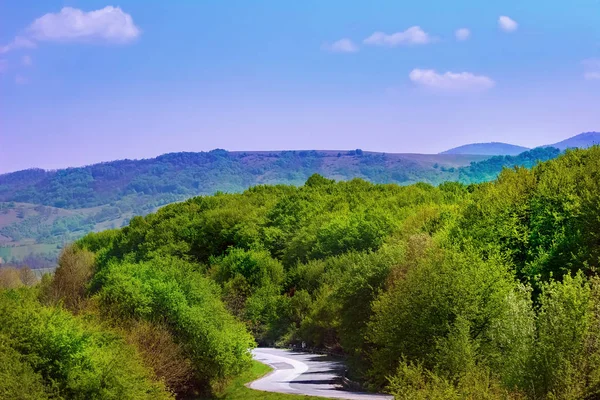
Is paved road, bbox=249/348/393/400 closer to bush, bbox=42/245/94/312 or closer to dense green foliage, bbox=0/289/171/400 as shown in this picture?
dense green foliage, bbox=0/289/171/400

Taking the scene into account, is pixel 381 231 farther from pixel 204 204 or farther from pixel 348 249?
pixel 204 204

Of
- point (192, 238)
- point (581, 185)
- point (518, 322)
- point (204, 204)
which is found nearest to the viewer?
point (518, 322)

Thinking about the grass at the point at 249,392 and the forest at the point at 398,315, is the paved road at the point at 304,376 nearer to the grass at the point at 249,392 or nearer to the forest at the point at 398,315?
the grass at the point at 249,392

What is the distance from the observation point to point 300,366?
8462 cm

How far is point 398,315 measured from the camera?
52.5 metres

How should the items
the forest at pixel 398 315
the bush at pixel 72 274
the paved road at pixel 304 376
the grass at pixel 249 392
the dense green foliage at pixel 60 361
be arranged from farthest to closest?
1. the bush at pixel 72 274
2. the paved road at pixel 304 376
3. the grass at pixel 249 392
4. the dense green foliage at pixel 60 361
5. the forest at pixel 398 315

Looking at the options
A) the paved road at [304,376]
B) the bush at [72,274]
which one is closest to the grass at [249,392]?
the paved road at [304,376]

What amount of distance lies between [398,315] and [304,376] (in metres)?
25.6

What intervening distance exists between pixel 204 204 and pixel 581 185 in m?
106

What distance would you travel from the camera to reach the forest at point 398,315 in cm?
3909

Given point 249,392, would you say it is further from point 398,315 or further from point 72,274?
point 72,274

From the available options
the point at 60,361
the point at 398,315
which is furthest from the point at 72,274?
the point at 398,315

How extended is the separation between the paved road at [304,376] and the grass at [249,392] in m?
0.84

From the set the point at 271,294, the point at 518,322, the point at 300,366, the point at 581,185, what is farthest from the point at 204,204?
the point at 518,322
